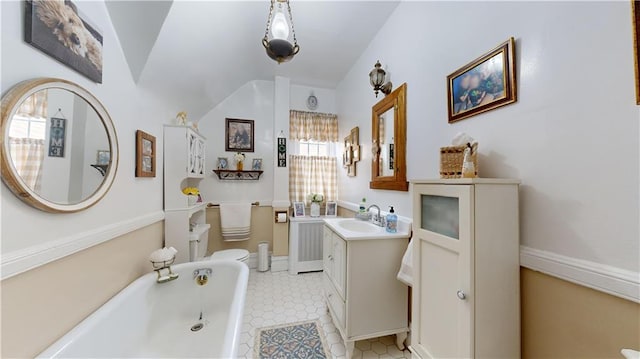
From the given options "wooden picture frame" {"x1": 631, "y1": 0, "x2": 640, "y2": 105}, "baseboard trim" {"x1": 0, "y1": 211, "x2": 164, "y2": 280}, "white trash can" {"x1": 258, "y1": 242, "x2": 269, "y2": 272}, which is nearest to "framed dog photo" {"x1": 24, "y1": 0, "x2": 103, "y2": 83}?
"baseboard trim" {"x1": 0, "y1": 211, "x2": 164, "y2": 280}

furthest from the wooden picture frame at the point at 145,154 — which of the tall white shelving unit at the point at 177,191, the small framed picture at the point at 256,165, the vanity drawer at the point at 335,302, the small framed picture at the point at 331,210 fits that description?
the small framed picture at the point at 331,210

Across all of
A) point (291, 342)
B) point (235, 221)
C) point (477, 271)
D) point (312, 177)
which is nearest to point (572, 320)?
point (477, 271)

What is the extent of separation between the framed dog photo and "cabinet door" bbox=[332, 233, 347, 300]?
6.13 ft

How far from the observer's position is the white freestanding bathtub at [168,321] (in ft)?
3.41

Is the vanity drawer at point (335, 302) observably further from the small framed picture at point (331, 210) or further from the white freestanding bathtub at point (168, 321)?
the small framed picture at point (331, 210)

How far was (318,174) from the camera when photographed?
341 centimetres

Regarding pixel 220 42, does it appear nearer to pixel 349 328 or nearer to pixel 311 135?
pixel 311 135

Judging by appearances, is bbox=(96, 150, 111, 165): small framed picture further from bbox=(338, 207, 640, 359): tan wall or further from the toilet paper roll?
bbox=(338, 207, 640, 359): tan wall

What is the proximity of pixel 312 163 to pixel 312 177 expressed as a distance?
8.9 inches

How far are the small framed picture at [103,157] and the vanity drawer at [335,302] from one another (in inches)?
73.5

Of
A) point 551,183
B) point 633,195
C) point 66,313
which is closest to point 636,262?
point 633,195

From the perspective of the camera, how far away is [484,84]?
3.72ft

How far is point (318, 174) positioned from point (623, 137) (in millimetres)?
2908

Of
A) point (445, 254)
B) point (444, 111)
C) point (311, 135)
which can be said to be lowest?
point (445, 254)
